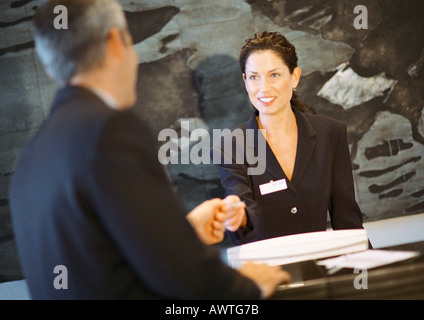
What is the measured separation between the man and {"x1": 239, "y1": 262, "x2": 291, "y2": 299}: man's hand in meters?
0.03

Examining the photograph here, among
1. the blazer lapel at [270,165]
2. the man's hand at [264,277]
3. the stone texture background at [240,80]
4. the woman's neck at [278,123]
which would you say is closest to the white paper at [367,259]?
the man's hand at [264,277]

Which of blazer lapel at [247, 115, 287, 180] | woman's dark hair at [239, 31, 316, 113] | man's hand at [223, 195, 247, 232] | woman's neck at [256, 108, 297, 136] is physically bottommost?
man's hand at [223, 195, 247, 232]

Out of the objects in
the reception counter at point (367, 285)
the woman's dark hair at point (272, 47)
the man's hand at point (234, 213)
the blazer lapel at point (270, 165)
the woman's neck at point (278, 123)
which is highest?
the woman's dark hair at point (272, 47)

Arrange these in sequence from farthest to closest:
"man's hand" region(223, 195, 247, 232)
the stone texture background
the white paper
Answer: the stone texture background, "man's hand" region(223, 195, 247, 232), the white paper

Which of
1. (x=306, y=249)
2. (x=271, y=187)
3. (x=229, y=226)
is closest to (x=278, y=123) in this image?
(x=271, y=187)

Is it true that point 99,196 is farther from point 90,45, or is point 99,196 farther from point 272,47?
point 272,47

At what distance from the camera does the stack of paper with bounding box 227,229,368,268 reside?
5.20ft

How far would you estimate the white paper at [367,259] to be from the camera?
4.23 feet

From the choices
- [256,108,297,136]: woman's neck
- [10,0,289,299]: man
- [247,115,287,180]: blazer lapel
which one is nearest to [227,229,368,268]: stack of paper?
[10,0,289,299]: man

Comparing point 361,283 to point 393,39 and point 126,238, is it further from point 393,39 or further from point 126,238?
→ point 393,39

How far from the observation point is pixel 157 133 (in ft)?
13.4

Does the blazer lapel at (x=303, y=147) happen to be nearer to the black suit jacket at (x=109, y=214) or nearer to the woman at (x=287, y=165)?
the woman at (x=287, y=165)

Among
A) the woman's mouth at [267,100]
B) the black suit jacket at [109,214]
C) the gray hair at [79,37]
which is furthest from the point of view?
the woman's mouth at [267,100]

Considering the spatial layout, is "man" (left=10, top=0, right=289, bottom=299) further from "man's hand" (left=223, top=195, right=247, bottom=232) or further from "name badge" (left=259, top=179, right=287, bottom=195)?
"name badge" (left=259, top=179, right=287, bottom=195)
